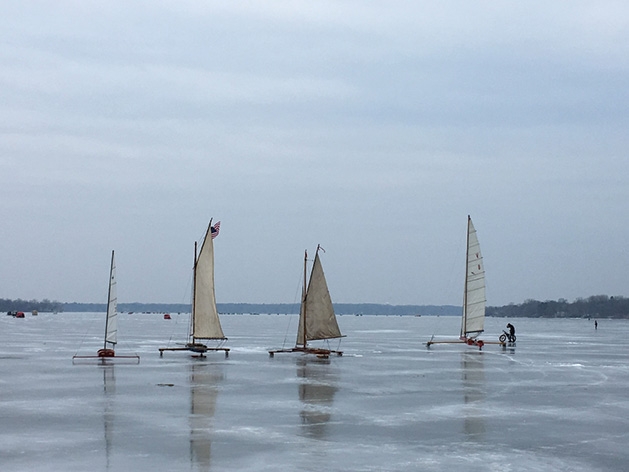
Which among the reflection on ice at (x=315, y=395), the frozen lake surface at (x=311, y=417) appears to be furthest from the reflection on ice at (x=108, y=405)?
the reflection on ice at (x=315, y=395)

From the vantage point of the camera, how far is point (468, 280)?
69.2 metres

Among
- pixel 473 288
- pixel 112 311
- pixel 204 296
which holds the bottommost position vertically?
pixel 112 311

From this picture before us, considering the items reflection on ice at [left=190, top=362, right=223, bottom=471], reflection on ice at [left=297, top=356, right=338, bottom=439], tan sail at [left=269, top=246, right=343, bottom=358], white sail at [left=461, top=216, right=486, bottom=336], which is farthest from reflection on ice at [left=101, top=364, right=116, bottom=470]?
white sail at [left=461, top=216, right=486, bottom=336]

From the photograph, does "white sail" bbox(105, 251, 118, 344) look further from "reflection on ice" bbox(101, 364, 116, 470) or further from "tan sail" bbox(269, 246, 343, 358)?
"tan sail" bbox(269, 246, 343, 358)

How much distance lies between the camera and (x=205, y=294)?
5534 centimetres

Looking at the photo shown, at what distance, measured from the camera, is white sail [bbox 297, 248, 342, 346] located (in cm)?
5609

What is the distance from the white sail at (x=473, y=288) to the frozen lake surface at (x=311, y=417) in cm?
2143

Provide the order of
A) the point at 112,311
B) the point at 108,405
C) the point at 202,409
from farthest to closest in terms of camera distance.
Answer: the point at 112,311, the point at 108,405, the point at 202,409

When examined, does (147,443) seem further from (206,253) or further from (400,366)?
(206,253)

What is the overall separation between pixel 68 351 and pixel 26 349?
12.9 feet

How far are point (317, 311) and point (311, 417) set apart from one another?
30.1 metres

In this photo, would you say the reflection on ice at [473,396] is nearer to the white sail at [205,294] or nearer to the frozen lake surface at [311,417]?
the frozen lake surface at [311,417]

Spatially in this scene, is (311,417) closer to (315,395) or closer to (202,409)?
(202,409)

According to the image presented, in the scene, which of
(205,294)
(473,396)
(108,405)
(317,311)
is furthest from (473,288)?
(108,405)
